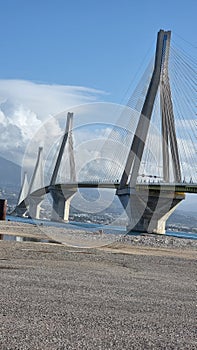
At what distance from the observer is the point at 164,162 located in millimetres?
52531

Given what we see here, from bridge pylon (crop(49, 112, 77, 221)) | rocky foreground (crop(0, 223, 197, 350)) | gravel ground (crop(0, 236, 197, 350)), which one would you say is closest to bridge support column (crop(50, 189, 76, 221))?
bridge pylon (crop(49, 112, 77, 221))

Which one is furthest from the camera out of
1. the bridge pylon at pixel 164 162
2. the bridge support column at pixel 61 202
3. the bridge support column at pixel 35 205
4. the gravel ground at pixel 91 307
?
the bridge support column at pixel 35 205

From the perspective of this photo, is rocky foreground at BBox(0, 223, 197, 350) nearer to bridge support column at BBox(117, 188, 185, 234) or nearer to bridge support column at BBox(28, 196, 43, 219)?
bridge support column at BBox(117, 188, 185, 234)

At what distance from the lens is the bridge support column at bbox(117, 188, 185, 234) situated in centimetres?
5866

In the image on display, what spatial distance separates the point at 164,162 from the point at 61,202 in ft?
117

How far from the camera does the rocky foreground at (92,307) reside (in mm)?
7793

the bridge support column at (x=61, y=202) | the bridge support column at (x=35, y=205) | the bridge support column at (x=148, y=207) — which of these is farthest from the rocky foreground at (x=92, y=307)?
the bridge support column at (x=35, y=205)

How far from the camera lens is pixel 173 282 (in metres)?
15.6

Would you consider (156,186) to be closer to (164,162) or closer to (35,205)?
(164,162)

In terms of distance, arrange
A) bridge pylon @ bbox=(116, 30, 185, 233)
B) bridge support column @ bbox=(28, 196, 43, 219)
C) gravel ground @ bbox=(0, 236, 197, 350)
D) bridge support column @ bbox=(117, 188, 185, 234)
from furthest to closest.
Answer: bridge support column @ bbox=(28, 196, 43, 219) < bridge support column @ bbox=(117, 188, 185, 234) < bridge pylon @ bbox=(116, 30, 185, 233) < gravel ground @ bbox=(0, 236, 197, 350)

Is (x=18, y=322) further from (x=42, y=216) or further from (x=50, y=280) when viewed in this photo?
(x=42, y=216)

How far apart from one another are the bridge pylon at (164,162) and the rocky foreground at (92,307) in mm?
35753

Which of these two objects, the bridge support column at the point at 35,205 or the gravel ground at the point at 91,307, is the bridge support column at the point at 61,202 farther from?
the gravel ground at the point at 91,307

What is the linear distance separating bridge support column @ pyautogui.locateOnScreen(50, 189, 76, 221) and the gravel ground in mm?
66141
